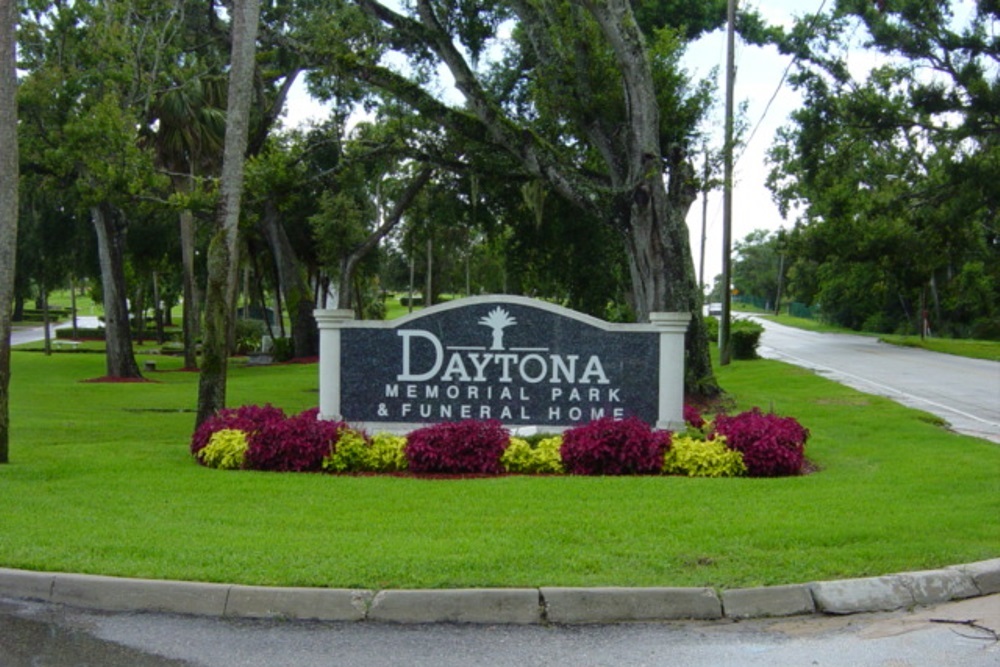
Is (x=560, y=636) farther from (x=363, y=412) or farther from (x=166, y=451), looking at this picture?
(x=166, y=451)

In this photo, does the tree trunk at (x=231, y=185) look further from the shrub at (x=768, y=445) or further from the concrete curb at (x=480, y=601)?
the concrete curb at (x=480, y=601)

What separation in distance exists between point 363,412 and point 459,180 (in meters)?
16.5

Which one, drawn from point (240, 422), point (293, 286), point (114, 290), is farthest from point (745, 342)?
point (240, 422)

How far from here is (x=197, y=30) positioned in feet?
85.7

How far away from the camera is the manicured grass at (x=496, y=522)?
23.7 feet

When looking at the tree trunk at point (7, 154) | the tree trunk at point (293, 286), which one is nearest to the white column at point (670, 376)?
the tree trunk at point (7, 154)

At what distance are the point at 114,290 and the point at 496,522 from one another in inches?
973

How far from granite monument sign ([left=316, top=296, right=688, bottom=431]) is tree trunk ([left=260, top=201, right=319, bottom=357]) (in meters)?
24.8

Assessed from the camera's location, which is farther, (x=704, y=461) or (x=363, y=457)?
(x=363, y=457)

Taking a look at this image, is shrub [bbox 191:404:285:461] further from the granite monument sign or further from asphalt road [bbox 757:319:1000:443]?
asphalt road [bbox 757:319:1000:443]

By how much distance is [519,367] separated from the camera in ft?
41.9

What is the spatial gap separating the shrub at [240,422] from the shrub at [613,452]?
11.1 feet

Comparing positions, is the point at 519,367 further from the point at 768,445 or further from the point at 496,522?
the point at 496,522

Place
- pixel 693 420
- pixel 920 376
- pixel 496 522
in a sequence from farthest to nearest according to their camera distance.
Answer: pixel 920 376
pixel 693 420
pixel 496 522
